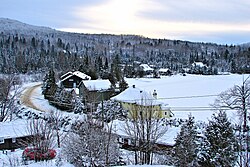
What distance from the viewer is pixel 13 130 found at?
60.5 feet

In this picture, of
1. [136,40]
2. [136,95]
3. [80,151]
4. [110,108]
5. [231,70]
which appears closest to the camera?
[80,151]

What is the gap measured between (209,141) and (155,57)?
92.7 meters

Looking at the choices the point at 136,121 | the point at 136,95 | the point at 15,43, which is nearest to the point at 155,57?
the point at 15,43

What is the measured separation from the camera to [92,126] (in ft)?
35.1

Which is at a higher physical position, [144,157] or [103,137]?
[103,137]

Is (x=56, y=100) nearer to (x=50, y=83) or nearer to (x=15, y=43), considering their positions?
(x=50, y=83)

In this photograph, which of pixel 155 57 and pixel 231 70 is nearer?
pixel 231 70

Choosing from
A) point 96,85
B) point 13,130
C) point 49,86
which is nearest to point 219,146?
point 13,130

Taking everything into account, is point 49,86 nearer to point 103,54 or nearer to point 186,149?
point 186,149

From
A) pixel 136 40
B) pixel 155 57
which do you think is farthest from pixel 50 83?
pixel 136 40

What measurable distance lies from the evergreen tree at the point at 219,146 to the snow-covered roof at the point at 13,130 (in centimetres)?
1126

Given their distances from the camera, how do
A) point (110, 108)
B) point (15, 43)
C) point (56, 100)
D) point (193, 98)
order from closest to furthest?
point (110, 108) → point (56, 100) → point (193, 98) → point (15, 43)

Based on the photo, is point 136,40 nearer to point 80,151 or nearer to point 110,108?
point 110,108

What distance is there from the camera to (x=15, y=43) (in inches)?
3406
